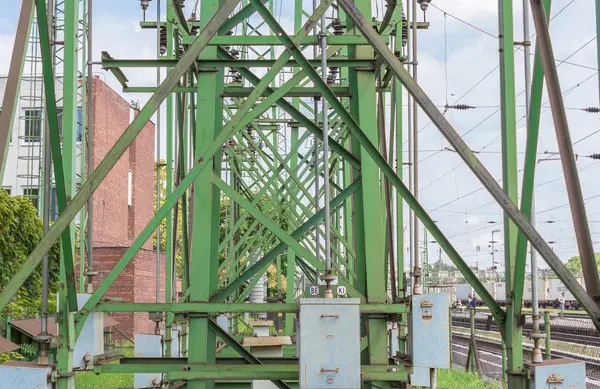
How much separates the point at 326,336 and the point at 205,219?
1706 mm

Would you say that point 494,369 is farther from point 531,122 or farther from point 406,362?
point 531,122

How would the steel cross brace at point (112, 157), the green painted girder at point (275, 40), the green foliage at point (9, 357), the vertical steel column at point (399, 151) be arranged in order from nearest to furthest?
the steel cross brace at point (112, 157) → the green painted girder at point (275, 40) → the vertical steel column at point (399, 151) → the green foliage at point (9, 357)

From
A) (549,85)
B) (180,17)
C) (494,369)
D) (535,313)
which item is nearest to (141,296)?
(494,369)

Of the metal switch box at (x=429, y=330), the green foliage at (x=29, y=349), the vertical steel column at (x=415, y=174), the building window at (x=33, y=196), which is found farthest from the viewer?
the building window at (x=33, y=196)

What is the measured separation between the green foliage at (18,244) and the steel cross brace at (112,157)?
1031cm

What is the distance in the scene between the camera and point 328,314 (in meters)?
5.34

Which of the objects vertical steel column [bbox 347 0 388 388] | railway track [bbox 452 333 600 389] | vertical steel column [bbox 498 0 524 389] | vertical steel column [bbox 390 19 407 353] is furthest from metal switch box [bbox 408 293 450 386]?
railway track [bbox 452 333 600 389]

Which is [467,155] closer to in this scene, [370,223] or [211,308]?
[370,223]

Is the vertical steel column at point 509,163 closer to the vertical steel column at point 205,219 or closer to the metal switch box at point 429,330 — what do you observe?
the metal switch box at point 429,330

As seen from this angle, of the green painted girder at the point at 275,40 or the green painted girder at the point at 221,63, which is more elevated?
the green painted girder at the point at 275,40

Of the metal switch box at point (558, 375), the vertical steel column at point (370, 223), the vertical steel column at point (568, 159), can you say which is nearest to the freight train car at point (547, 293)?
the vertical steel column at point (370, 223)

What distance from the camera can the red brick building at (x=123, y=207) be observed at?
2636cm

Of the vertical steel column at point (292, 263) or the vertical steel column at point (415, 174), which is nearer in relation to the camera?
the vertical steel column at point (415, 174)

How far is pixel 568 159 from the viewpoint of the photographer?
4.27 m
